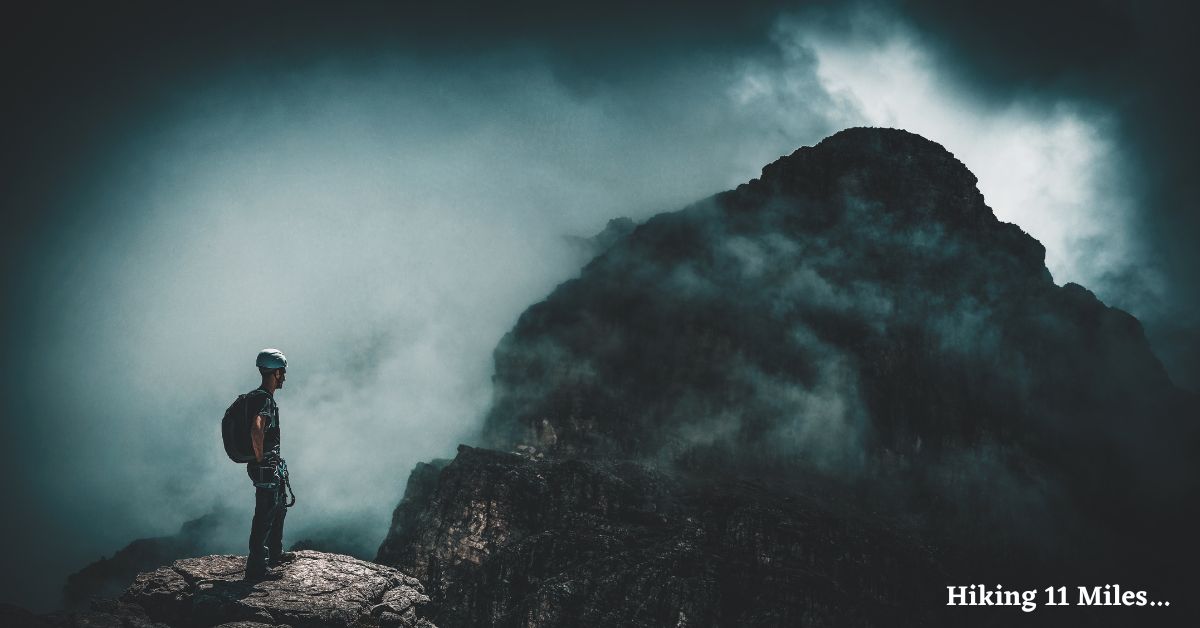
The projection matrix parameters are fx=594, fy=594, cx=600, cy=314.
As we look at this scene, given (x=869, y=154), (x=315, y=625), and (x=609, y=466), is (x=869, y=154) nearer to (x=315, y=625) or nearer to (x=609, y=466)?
(x=609, y=466)

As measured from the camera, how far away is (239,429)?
54.0 feet

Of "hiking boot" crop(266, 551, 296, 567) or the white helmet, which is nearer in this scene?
the white helmet

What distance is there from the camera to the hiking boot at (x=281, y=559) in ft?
59.9

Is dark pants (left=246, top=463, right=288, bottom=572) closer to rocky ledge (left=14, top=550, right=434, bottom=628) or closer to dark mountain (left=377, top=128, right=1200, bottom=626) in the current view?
rocky ledge (left=14, top=550, right=434, bottom=628)

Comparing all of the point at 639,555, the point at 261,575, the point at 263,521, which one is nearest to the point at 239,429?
the point at 263,521

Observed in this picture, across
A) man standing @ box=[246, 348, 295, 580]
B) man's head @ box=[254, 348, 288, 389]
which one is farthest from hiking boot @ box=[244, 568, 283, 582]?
man's head @ box=[254, 348, 288, 389]

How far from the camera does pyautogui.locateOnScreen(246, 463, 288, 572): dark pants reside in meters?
16.8

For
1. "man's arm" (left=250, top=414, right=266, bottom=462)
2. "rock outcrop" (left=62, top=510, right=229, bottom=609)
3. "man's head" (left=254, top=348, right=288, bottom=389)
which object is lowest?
"rock outcrop" (left=62, top=510, right=229, bottom=609)

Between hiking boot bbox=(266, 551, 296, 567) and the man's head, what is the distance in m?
5.47

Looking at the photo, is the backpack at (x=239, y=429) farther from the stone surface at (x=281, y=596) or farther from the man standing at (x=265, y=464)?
the stone surface at (x=281, y=596)

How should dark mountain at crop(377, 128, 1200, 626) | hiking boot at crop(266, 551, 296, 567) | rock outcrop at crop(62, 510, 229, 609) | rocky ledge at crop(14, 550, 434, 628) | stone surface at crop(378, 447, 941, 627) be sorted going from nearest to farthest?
1. rocky ledge at crop(14, 550, 434, 628)
2. hiking boot at crop(266, 551, 296, 567)
3. stone surface at crop(378, 447, 941, 627)
4. dark mountain at crop(377, 128, 1200, 626)
5. rock outcrop at crop(62, 510, 229, 609)

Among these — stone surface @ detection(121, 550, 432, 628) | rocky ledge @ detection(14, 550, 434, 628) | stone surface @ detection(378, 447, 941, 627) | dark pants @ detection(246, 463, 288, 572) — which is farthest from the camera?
stone surface @ detection(378, 447, 941, 627)

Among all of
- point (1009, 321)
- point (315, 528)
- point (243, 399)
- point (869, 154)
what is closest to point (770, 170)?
point (869, 154)

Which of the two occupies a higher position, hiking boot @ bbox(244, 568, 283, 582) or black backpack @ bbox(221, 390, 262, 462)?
black backpack @ bbox(221, 390, 262, 462)
